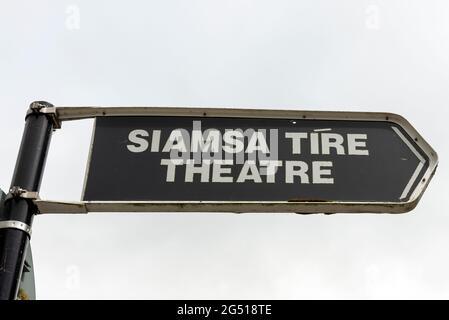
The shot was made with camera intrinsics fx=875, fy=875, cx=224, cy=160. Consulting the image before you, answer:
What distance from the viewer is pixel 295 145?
145 inches

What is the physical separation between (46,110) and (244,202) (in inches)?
35.0

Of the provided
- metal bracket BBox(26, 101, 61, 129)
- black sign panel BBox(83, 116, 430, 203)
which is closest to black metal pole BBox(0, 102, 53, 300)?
metal bracket BBox(26, 101, 61, 129)

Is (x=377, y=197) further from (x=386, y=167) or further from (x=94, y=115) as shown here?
(x=94, y=115)

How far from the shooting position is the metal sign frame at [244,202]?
3.37 meters

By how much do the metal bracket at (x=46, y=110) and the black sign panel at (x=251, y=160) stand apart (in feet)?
0.56

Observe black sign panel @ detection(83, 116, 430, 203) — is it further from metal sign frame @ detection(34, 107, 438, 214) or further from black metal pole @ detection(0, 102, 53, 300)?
black metal pole @ detection(0, 102, 53, 300)

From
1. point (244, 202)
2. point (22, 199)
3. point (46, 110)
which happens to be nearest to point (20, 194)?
point (22, 199)

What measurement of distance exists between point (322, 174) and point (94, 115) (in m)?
0.98

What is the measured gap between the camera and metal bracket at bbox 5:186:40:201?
3.28 m

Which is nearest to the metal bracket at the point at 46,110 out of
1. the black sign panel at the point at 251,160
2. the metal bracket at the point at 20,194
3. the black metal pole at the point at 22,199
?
the black metal pole at the point at 22,199

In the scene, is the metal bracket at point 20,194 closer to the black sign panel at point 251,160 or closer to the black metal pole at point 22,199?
the black metal pole at point 22,199
